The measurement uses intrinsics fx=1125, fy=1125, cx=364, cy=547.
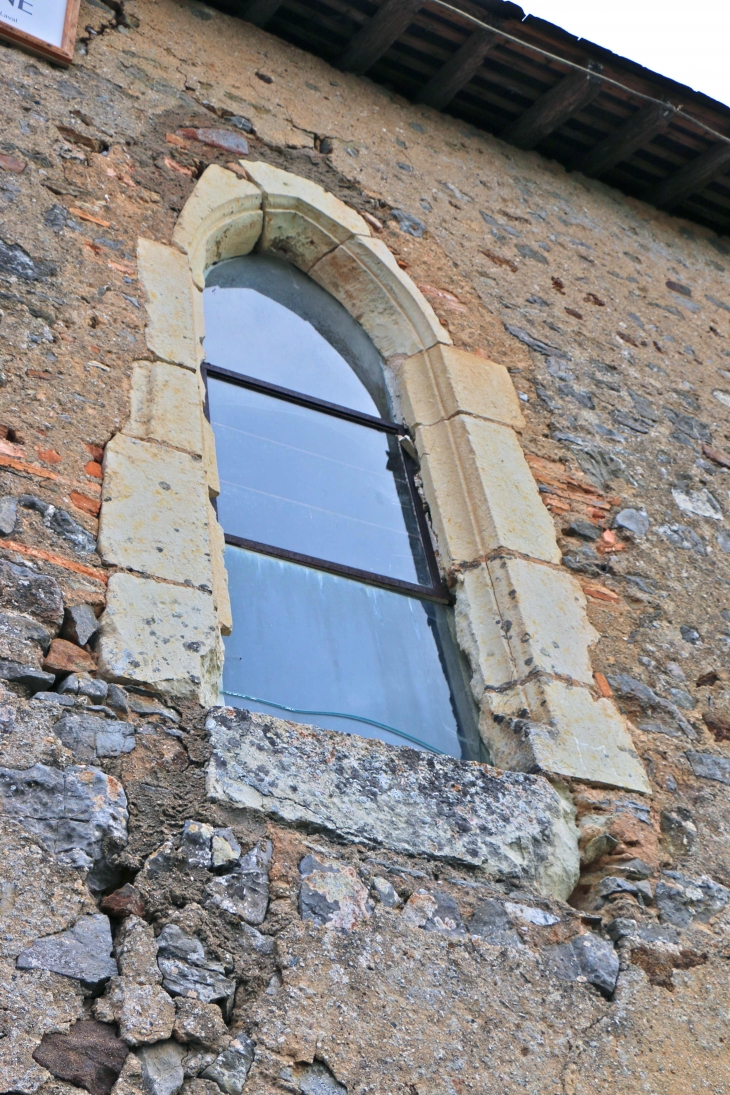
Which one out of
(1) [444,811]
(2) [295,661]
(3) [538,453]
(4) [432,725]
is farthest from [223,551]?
(3) [538,453]

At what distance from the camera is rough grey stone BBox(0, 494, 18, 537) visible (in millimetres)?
2711

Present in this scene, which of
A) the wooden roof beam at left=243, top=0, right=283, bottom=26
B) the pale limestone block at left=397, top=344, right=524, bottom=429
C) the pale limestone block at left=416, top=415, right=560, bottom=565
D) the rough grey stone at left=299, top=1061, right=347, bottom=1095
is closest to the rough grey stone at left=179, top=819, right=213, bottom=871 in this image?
the rough grey stone at left=299, top=1061, right=347, bottom=1095

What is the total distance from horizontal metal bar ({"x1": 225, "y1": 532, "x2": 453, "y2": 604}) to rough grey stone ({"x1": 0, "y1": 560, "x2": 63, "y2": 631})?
762 millimetres

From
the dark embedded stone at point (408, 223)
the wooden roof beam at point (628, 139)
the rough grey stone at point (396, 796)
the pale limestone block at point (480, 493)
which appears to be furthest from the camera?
the wooden roof beam at point (628, 139)

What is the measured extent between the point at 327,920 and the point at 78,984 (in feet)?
1.87

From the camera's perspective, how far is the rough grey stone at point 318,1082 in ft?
7.02

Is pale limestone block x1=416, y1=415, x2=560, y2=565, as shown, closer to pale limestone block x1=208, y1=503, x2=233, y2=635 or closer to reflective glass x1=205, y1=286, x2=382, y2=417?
reflective glass x1=205, y1=286, x2=382, y2=417

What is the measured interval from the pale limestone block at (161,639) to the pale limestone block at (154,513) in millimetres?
68

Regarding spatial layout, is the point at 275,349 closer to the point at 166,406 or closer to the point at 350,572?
the point at 166,406

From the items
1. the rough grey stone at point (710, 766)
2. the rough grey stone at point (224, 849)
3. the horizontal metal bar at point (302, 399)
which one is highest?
the horizontal metal bar at point (302, 399)

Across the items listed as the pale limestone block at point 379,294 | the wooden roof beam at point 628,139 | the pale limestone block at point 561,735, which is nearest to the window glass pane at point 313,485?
the pale limestone block at point 379,294

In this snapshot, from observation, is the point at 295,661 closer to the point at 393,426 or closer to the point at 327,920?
the point at 327,920

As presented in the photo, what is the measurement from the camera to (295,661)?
3176mm

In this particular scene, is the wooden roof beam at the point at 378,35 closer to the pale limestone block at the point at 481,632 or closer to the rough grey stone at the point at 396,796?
the pale limestone block at the point at 481,632
